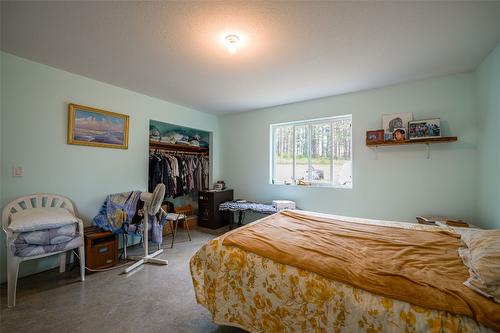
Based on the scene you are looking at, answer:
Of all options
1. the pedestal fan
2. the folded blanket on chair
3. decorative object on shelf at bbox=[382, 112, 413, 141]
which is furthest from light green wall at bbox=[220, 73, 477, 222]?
the folded blanket on chair

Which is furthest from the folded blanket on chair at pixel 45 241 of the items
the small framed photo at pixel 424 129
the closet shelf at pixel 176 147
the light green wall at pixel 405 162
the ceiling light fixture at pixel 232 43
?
the small framed photo at pixel 424 129

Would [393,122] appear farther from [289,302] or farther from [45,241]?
[45,241]

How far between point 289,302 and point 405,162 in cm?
277

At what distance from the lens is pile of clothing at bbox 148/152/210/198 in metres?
3.70

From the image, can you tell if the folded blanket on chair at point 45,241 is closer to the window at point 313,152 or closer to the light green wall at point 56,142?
the light green wall at point 56,142

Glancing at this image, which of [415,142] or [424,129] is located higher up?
[424,129]

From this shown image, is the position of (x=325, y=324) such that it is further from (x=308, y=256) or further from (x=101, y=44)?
(x=101, y=44)

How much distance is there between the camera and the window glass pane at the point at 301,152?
3871mm

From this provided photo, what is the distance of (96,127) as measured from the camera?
2.88m

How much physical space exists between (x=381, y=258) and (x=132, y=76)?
335 centimetres

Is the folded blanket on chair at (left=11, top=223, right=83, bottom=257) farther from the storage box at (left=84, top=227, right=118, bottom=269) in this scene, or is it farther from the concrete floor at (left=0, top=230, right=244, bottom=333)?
the concrete floor at (left=0, top=230, right=244, bottom=333)

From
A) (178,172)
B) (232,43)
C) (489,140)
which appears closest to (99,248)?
(178,172)

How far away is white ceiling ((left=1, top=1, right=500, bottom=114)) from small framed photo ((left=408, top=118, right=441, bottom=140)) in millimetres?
611

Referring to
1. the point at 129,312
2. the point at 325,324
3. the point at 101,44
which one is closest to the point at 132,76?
the point at 101,44
